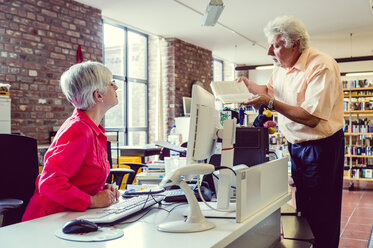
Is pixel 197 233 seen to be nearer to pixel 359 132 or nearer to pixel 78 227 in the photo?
pixel 78 227

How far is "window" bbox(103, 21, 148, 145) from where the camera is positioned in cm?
739

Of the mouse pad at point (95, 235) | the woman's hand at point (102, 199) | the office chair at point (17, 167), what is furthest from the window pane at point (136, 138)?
the mouse pad at point (95, 235)

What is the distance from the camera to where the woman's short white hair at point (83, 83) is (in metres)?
1.68

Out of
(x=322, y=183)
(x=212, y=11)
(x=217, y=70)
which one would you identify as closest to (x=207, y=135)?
(x=322, y=183)

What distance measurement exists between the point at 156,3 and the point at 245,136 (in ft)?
15.0

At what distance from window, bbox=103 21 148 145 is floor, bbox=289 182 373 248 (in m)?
3.67

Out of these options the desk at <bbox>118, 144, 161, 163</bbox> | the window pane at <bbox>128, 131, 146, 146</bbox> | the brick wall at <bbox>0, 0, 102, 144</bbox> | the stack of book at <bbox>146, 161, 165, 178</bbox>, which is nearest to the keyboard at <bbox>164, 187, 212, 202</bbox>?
the stack of book at <bbox>146, 161, 165, 178</bbox>

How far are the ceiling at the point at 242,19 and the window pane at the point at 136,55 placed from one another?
10.1 inches

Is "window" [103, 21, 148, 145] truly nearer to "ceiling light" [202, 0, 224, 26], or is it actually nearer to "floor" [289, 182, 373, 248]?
"ceiling light" [202, 0, 224, 26]

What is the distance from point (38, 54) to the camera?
5215 millimetres

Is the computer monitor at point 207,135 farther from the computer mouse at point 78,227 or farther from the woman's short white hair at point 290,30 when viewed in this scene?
the woman's short white hair at point 290,30

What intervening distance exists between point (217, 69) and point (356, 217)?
24.5 ft

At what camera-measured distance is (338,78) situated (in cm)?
207

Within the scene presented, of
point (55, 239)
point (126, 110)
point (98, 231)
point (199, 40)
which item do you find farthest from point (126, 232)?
point (199, 40)
